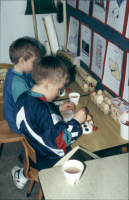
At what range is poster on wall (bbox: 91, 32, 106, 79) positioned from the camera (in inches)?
59.3

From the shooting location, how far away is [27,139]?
1.12 meters

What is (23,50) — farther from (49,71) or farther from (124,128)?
(124,128)

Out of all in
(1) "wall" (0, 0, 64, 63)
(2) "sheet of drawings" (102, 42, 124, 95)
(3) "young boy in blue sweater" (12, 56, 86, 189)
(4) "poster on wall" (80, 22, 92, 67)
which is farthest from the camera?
(1) "wall" (0, 0, 64, 63)

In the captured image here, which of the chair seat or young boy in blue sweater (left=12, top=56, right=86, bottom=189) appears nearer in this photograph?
young boy in blue sweater (left=12, top=56, right=86, bottom=189)

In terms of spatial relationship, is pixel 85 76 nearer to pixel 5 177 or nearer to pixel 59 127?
pixel 59 127

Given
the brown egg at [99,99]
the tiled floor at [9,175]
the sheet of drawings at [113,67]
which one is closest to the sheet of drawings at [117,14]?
the sheet of drawings at [113,67]

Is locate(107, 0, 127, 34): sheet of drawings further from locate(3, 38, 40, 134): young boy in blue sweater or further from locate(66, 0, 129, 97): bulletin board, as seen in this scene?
locate(3, 38, 40, 134): young boy in blue sweater

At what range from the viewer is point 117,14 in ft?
4.04

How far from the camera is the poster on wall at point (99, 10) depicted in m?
1.38

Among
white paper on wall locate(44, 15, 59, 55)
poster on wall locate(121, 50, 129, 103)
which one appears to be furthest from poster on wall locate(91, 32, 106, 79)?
white paper on wall locate(44, 15, 59, 55)

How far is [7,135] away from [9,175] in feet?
1.51

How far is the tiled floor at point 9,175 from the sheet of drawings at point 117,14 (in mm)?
1395

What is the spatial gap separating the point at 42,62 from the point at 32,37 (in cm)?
130

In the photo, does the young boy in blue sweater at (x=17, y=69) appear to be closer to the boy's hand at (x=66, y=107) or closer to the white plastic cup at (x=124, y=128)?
the boy's hand at (x=66, y=107)
